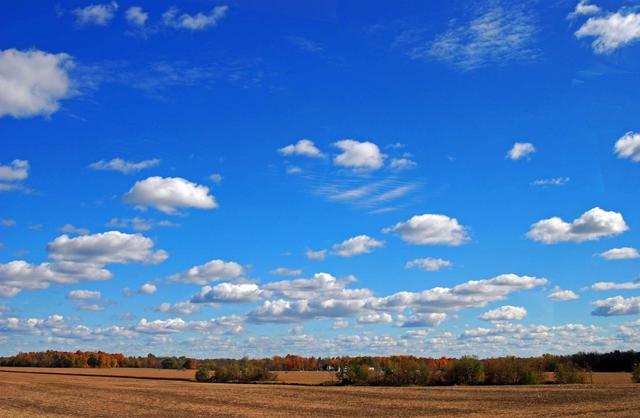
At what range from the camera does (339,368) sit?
102 metres

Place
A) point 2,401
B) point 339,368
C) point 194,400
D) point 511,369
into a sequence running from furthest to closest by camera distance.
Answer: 1. point 339,368
2. point 511,369
3. point 194,400
4. point 2,401

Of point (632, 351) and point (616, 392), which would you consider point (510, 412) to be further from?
point (632, 351)

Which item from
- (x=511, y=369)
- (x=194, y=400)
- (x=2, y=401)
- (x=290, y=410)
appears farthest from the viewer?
(x=511, y=369)

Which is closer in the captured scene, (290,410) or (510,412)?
(510,412)

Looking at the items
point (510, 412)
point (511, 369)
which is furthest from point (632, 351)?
point (510, 412)

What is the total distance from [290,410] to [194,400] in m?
15.7

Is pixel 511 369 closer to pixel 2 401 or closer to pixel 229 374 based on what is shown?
pixel 229 374

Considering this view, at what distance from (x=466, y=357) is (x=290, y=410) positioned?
49.2m

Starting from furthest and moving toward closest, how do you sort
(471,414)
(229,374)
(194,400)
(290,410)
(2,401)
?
(229,374)
(194,400)
(2,401)
(290,410)
(471,414)

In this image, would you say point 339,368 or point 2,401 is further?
point 339,368

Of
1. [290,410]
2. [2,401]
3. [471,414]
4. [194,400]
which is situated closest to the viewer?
[471,414]

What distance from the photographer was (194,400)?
6247 cm

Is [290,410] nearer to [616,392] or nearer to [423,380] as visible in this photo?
[616,392]

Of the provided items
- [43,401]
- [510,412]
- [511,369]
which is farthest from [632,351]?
[43,401]
